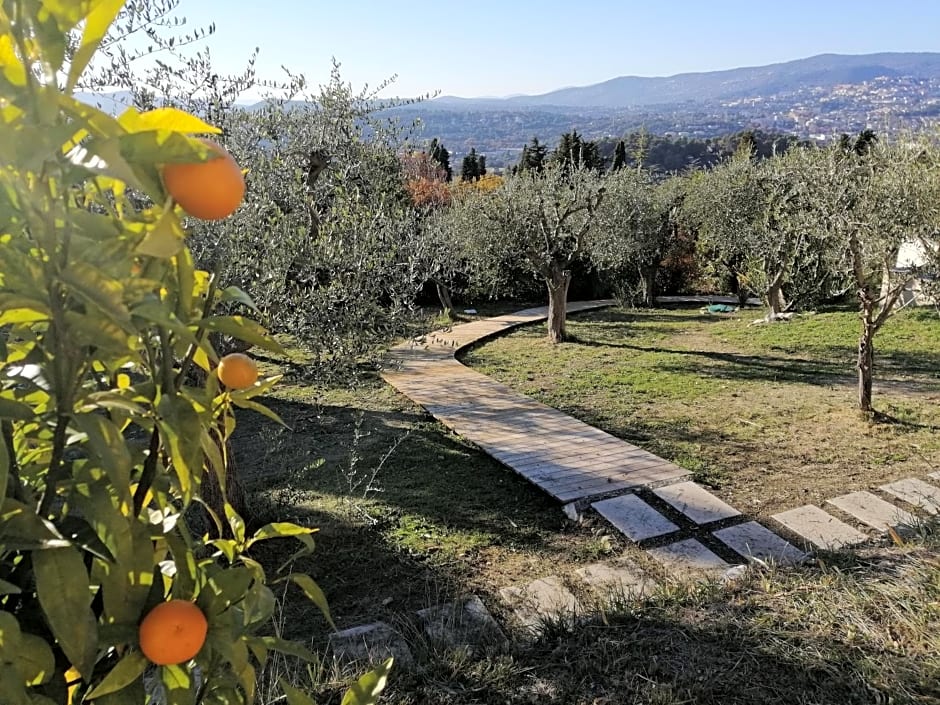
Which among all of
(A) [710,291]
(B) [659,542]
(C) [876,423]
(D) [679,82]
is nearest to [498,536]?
(B) [659,542]

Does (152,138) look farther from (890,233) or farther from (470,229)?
(470,229)

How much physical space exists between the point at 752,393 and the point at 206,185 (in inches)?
288

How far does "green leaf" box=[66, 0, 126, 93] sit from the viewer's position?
521 millimetres

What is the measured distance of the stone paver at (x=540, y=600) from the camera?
9.63 feet

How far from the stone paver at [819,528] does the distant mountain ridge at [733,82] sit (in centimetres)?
8985

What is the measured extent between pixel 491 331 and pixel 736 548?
738 cm

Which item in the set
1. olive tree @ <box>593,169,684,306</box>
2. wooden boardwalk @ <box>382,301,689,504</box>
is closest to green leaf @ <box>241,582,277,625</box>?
wooden boardwalk @ <box>382,301,689,504</box>

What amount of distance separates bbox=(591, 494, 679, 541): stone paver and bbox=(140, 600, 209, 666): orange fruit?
3.59 meters

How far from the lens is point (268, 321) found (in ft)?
9.57

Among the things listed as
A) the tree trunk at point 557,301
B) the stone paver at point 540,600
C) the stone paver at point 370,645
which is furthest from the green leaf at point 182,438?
the tree trunk at point 557,301

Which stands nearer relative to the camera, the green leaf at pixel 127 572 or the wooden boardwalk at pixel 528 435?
the green leaf at pixel 127 572

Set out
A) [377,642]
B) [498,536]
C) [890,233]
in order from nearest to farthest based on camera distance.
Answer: [377,642]
[498,536]
[890,233]

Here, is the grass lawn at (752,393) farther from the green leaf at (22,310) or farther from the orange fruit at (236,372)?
the green leaf at (22,310)

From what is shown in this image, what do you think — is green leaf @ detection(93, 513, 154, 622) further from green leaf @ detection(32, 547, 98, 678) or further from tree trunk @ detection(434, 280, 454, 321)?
tree trunk @ detection(434, 280, 454, 321)
